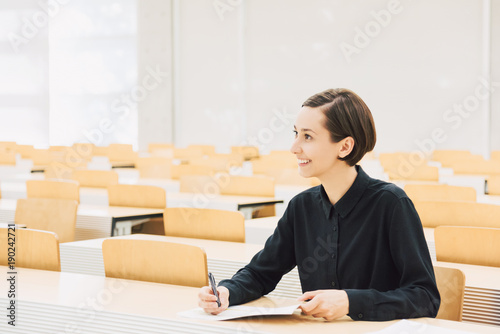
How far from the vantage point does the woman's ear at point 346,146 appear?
1822 millimetres

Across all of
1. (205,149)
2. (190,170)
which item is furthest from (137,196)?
(205,149)

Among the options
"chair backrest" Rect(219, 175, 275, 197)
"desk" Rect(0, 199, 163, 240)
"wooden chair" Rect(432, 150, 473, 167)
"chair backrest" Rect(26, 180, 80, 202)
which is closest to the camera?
"desk" Rect(0, 199, 163, 240)

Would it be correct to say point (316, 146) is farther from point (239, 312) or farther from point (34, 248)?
point (34, 248)

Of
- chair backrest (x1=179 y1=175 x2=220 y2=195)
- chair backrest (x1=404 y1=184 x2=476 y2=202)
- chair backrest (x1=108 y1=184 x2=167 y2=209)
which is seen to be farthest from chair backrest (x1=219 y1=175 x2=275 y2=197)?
chair backrest (x1=404 y1=184 x2=476 y2=202)

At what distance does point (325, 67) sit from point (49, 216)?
26.6 feet

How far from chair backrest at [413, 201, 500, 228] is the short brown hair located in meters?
1.94

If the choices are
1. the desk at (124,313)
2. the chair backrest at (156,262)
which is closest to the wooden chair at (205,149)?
the chair backrest at (156,262)

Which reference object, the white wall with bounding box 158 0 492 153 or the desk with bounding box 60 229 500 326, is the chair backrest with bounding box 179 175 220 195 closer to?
the desk with bounding box 60 229 500 326

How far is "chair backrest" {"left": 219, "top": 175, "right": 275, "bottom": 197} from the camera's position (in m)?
5.44

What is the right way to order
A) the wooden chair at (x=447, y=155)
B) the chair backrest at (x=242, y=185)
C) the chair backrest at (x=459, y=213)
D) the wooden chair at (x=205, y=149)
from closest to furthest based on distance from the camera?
the chair backrest at (x=459, y=213)
the chair backrest at (x=242, y=185)
the wooden chair at (x=447, y=155)
the wooden chair at (x=205, y=149)

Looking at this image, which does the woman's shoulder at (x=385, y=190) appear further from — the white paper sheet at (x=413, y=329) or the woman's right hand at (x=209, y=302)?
the woman's right hand at (x=209, y=302)

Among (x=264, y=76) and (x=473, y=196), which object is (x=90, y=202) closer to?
(x=473, y=196)

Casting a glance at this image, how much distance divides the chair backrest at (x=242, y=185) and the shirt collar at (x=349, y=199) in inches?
138

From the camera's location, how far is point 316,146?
1.84m
